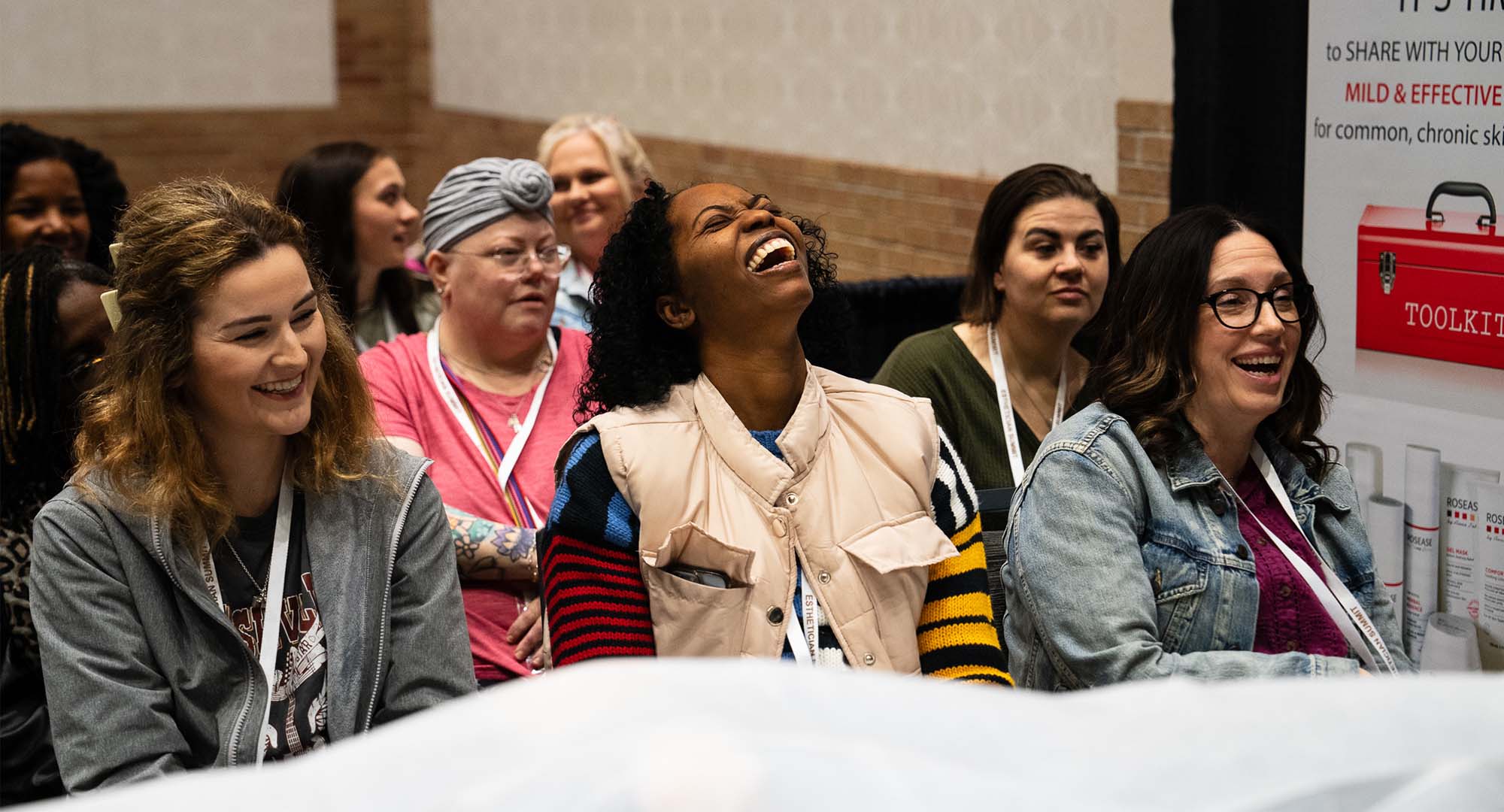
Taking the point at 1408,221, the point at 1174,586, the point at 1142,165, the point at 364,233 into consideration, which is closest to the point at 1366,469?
the point at 1408,221

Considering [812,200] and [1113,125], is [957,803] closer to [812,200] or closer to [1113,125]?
[1113,125]

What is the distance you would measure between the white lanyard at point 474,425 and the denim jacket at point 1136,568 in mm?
1171

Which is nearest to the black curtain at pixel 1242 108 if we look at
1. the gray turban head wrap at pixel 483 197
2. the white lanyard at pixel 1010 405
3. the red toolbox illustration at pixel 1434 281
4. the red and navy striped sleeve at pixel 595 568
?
the red toolbox illustration at pixel 1434 281

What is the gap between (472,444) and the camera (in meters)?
3.21

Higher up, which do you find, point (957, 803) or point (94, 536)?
point (957, 803)

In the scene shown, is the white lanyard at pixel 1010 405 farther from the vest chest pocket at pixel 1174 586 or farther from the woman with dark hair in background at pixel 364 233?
the woman with dark hair in background at pixel 364 233

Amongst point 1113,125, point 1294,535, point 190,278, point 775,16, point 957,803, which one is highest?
point 775,16

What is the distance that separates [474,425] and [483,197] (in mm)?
623

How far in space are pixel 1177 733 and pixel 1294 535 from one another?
1834 millimetres

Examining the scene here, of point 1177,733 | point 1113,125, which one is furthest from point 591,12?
point 1177,733

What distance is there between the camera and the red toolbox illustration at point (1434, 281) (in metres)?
3.34

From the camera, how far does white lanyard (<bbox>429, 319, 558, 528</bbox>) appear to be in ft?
10.4

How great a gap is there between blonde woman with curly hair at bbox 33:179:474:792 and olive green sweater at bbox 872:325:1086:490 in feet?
4.86

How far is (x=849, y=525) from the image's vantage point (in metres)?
2.34
